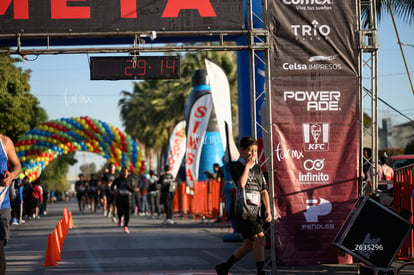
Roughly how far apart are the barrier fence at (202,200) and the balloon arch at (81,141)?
8.01 metres

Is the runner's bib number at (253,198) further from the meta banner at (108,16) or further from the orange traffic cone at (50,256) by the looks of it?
the orange traffic cone at (50,256)

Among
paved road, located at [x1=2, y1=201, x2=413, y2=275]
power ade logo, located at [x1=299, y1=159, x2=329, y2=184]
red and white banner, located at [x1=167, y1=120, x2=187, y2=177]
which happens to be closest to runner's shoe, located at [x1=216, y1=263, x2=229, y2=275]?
paved road, located at [x1=2, y1=201, x2=413, y2=275]

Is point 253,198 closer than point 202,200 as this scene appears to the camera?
Yes

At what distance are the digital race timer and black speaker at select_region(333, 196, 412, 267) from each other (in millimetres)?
3985

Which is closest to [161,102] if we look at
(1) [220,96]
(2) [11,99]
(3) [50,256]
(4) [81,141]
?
(4) [81,141]

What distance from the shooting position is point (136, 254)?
1457cm

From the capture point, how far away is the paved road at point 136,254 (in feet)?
39.5

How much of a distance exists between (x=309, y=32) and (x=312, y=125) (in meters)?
1.47

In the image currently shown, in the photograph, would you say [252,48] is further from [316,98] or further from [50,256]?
→ [50,256]

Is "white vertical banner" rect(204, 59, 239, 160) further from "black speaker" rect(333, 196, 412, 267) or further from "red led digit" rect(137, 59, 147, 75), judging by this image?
"black speaker" rect(333, 196, 412, 267)

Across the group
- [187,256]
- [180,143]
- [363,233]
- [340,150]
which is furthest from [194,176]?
[363,233]

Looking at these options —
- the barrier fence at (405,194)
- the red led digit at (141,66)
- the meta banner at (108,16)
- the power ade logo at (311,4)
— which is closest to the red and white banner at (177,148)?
the barrier fence at (405,194)

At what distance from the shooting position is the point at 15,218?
95.6 ft

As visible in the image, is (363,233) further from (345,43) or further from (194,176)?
(194,176)
